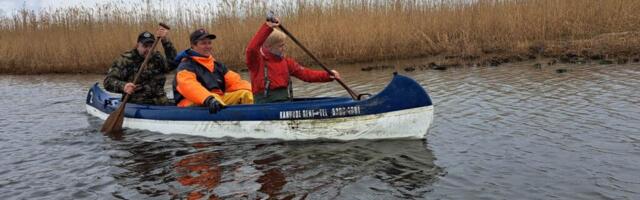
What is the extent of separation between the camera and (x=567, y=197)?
13.5ft

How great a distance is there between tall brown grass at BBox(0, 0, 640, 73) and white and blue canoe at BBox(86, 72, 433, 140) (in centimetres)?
746

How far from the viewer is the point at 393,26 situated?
14164 mm

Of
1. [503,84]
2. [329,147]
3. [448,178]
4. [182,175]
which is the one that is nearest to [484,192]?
[448,178]

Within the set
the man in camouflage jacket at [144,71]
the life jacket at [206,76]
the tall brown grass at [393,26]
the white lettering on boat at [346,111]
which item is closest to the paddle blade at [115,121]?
the man in camouflage jacket at [144,71]

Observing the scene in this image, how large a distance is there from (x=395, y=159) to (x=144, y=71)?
4157 mm

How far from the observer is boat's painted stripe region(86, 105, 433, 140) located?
6008 millimetres

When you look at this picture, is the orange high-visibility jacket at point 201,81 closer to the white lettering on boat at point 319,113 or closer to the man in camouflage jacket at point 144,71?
the man in camouflage jacket at point 144,71

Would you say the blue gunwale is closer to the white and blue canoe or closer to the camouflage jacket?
the white and blue canoe

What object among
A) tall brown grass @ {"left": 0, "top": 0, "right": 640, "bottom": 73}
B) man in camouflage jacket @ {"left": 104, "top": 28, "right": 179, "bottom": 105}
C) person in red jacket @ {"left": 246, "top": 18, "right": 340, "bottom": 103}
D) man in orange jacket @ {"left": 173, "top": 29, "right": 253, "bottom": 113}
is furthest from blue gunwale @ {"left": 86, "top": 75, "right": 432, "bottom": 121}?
tall brown grass @ {"left": 0, "top": 0, "right": 640, "bottom": 73}

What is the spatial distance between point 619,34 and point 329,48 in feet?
21.4

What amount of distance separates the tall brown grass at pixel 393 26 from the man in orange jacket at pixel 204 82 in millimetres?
6712

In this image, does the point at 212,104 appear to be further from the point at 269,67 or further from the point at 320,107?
the point at 320,107

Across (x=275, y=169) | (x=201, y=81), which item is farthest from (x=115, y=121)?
(x=275, y=169)

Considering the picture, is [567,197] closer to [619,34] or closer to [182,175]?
[182,175]
